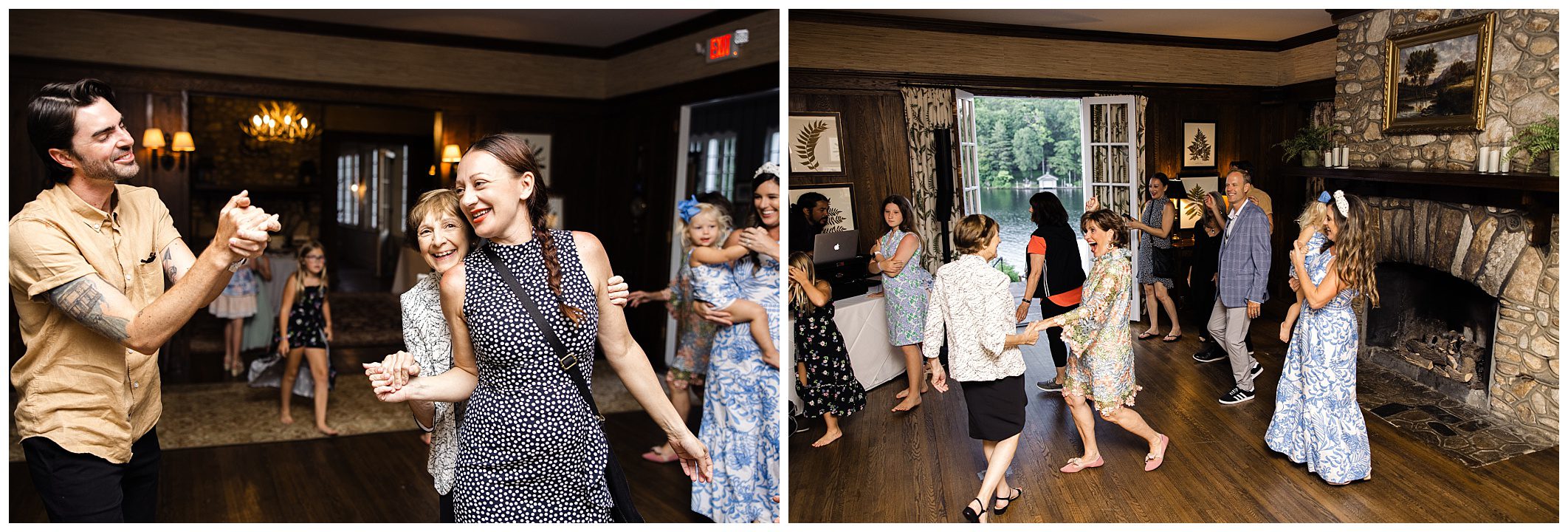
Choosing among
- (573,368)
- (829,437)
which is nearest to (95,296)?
(573,368)

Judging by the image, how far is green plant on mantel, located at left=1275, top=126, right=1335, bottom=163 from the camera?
2309mm

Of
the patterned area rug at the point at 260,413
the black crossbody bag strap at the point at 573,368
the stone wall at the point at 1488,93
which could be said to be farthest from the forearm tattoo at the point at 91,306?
the patterned area rug at the point at 260,413

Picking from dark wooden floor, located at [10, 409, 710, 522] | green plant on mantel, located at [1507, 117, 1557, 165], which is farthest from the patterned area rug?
green plant on mantel, located at [1507, 117, 1557, 165]

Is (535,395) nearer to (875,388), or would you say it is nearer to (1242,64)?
(875,388)

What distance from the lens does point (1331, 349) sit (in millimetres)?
2363

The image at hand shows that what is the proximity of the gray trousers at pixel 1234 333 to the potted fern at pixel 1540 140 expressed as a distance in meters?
0.75

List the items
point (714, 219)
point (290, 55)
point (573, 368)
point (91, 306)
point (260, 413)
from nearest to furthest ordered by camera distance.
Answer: point (91, 306), point (573, 368), point (714, 219), point (260, 413), point (290, 55)

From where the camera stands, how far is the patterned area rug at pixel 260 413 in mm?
4680

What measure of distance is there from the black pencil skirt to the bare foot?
0.34m

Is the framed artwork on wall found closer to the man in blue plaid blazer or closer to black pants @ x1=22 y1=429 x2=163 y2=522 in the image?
the man in blue plaid blazer

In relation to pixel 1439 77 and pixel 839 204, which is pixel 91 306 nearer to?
pixel 839 204

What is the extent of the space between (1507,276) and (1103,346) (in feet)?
3.42

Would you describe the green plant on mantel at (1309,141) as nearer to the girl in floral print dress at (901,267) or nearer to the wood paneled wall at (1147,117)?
the wood paneled wall at (1147,117)
